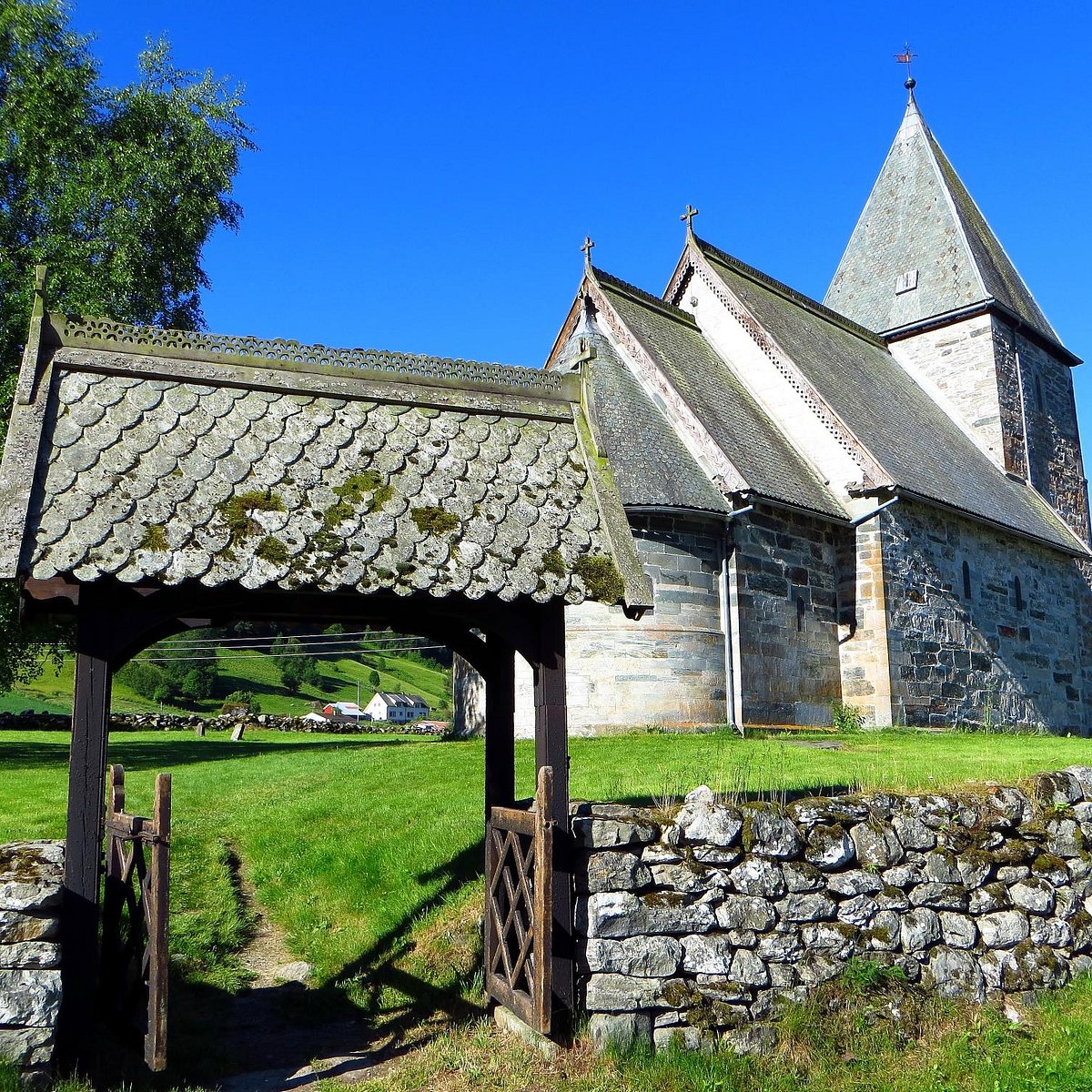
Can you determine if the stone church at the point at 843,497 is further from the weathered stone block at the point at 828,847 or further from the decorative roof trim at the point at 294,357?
the weathered stone block at the point at 828,847

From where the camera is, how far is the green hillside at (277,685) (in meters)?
58.0

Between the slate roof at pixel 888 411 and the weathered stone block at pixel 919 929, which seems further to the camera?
the slate roof at pixel 888 411

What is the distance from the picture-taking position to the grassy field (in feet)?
26.0

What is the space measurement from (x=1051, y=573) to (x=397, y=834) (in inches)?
866

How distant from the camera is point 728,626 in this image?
18.8 meters

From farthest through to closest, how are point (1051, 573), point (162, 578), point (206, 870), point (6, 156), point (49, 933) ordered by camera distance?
1. point (1051, 573)
2. point (6, 156)
3. point (206, 870)
4. point (162, 578)
5. point (49, 933)

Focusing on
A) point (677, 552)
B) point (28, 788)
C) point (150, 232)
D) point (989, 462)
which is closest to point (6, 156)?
point (150, 232)

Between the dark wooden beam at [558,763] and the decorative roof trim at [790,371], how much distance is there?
15368 mm

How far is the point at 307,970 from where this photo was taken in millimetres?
8195

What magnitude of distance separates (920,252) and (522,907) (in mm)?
29024

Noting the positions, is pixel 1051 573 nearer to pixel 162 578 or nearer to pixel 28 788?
pixel 28 788

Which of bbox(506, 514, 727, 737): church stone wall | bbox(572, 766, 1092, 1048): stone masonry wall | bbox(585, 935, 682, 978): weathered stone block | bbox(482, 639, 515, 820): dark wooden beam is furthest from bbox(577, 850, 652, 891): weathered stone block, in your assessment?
bbox(506, 514, 727, 737): church stone wall

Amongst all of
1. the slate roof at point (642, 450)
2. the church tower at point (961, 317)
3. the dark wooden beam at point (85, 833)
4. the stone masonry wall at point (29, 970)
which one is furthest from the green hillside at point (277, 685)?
the stone masonry wall at point (29, 970)

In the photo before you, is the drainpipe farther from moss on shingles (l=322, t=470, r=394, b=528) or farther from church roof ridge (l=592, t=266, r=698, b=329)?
moss on shingles (l=322, t=470, r=394, b=528)
